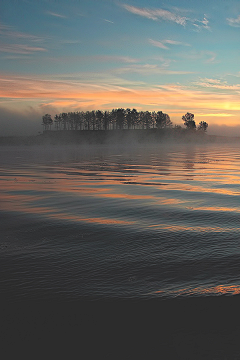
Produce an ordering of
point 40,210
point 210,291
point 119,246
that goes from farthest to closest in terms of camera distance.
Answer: point 40,210 → point 119,246 → point 210,291

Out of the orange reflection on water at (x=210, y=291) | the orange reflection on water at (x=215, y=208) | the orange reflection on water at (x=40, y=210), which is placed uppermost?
the orange reflection on water at (x=215, y=208)

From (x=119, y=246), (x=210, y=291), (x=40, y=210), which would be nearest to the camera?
(x=210, y=291)

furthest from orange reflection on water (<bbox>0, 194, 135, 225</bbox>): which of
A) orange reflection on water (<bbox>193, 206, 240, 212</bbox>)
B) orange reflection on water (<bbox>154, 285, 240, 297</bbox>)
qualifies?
orange reflection on water (<bbox>154, 285, 240, 297</bbox>)

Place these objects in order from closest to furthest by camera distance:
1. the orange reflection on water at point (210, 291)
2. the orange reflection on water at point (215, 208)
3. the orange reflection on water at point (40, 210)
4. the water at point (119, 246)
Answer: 1. the orange reflection on water at point (210, 291)
2. the water at point (119, 246)
3. the orange reflection on water at point (40, 210)
4. the orange reflection on water at point (215, 208)

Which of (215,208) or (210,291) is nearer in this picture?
(210,291)

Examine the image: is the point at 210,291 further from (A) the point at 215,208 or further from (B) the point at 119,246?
(A) the point at 215,208

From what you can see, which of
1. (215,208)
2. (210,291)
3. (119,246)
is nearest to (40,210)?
(119,246)

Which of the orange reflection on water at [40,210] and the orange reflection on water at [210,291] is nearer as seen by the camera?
the orange reflection on water at [210,291]

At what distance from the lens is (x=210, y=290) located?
4207mm

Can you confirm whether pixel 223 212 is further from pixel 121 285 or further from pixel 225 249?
pixel 121 285

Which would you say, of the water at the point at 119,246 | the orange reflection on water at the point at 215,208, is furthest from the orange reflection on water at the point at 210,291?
the orange reflection on water at the point at 215,208

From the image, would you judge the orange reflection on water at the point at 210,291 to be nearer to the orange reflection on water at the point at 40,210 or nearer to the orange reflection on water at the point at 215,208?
the orange reflection on water at the point at 40,210

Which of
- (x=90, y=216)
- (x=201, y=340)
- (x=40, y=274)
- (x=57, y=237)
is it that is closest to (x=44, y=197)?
(x=90, y=216)

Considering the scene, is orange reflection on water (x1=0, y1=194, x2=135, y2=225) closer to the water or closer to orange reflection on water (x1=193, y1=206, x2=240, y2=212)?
the water
